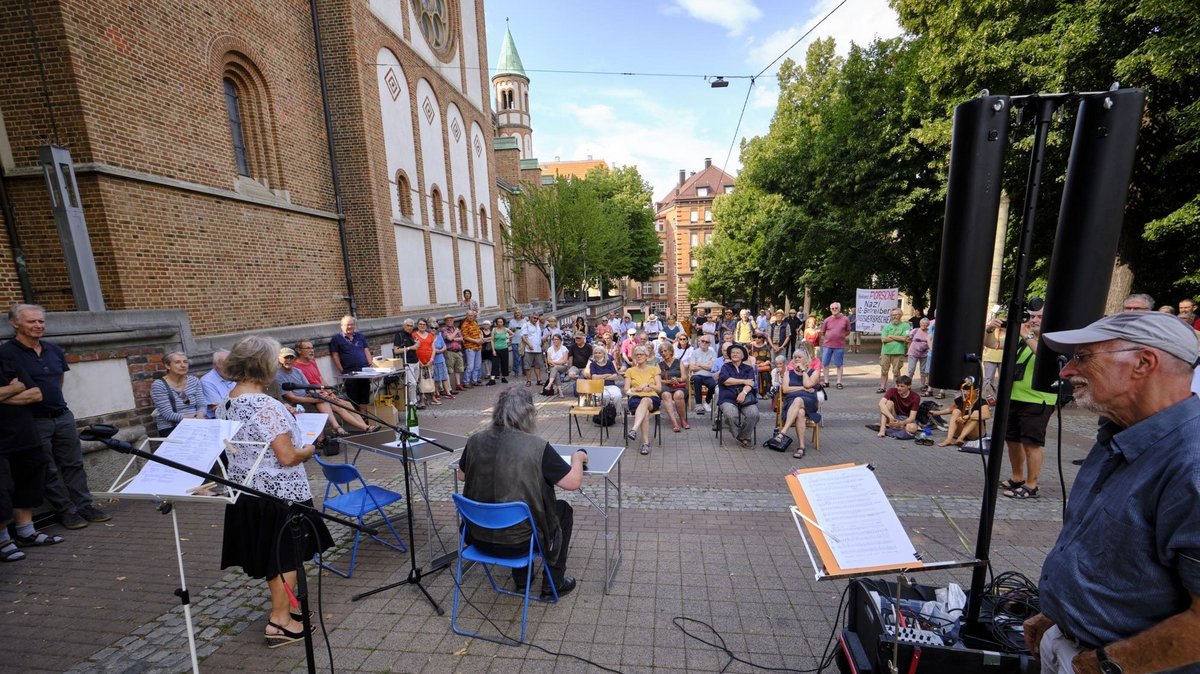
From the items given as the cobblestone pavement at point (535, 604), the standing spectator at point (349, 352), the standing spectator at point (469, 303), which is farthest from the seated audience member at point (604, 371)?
the standing spectator at point (469, 303)

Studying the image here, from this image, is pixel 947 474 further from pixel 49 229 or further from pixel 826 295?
pixel 826 295

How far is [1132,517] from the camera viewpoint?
1.40m

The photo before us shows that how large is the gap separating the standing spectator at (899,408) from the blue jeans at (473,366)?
848cm

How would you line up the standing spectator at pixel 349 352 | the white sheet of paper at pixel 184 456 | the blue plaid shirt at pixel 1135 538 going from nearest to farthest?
the blue plaid shirt at pixel 1135 538, the white sheet of paper at pixel 184 456, the standing spectator at pixel 349 352

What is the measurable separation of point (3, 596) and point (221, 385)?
2283 mm

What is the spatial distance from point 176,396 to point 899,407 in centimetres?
937

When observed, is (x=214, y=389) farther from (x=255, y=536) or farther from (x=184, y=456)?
(x=184, y=456)

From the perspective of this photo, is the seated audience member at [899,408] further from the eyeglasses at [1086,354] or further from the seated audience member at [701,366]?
the eyeglasses at [1086,354]

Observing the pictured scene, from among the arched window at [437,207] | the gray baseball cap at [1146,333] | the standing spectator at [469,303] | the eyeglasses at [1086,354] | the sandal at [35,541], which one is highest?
the arched window at [437,207]

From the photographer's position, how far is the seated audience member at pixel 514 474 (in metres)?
2.94

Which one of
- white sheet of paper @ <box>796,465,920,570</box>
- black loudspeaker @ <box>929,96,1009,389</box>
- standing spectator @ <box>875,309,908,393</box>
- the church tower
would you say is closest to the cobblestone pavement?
white sheet of paper @ <box>796,465,920,570</box>

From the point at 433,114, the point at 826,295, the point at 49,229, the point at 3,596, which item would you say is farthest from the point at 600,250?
the point at 3,596

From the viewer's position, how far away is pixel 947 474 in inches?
219

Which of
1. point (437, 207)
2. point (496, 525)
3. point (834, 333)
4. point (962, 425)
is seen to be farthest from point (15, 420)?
point (437, 207)
